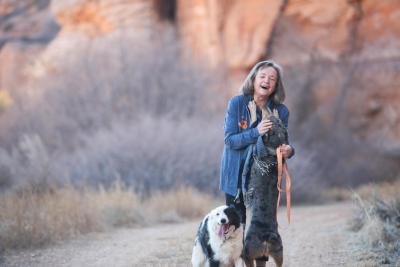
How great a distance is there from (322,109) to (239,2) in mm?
4579

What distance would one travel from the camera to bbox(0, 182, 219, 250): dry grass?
9398 millimetres

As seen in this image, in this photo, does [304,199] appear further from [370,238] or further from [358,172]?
[370,238]

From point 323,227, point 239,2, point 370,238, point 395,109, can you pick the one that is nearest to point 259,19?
point 239,2

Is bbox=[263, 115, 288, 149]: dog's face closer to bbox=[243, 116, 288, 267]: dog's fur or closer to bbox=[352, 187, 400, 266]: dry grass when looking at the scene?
bbox=[243, 116, 288, 267]: dog's fur

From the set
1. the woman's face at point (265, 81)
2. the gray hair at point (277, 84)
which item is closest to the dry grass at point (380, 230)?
the gray hair at point (277, 84)

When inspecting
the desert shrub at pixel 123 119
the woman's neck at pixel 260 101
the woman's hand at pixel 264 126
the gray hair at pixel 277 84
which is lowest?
the desert shrub at pixel 123 119

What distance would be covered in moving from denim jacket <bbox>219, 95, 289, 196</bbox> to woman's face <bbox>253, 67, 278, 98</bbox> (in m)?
0.16

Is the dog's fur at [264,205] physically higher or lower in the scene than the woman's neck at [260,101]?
lower

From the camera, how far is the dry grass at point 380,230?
26.4 feet

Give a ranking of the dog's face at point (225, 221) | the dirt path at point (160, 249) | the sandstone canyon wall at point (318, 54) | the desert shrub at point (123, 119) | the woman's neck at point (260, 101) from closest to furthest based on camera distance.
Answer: the dog's face at point (225, 221), the woman's neck at point (260, 101), the dirt path at point (160, 249), the desert shrub at point (123, 119), the sandstone canyon wall at point (318, 54)

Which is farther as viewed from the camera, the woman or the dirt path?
the dirt path

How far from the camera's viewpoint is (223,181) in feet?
21.0

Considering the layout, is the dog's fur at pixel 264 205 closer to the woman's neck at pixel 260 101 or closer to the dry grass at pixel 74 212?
the woman's neck at pixel 260 101

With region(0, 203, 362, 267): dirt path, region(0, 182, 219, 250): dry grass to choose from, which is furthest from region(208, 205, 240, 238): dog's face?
region(0, 182, 219, 250): dry grass
